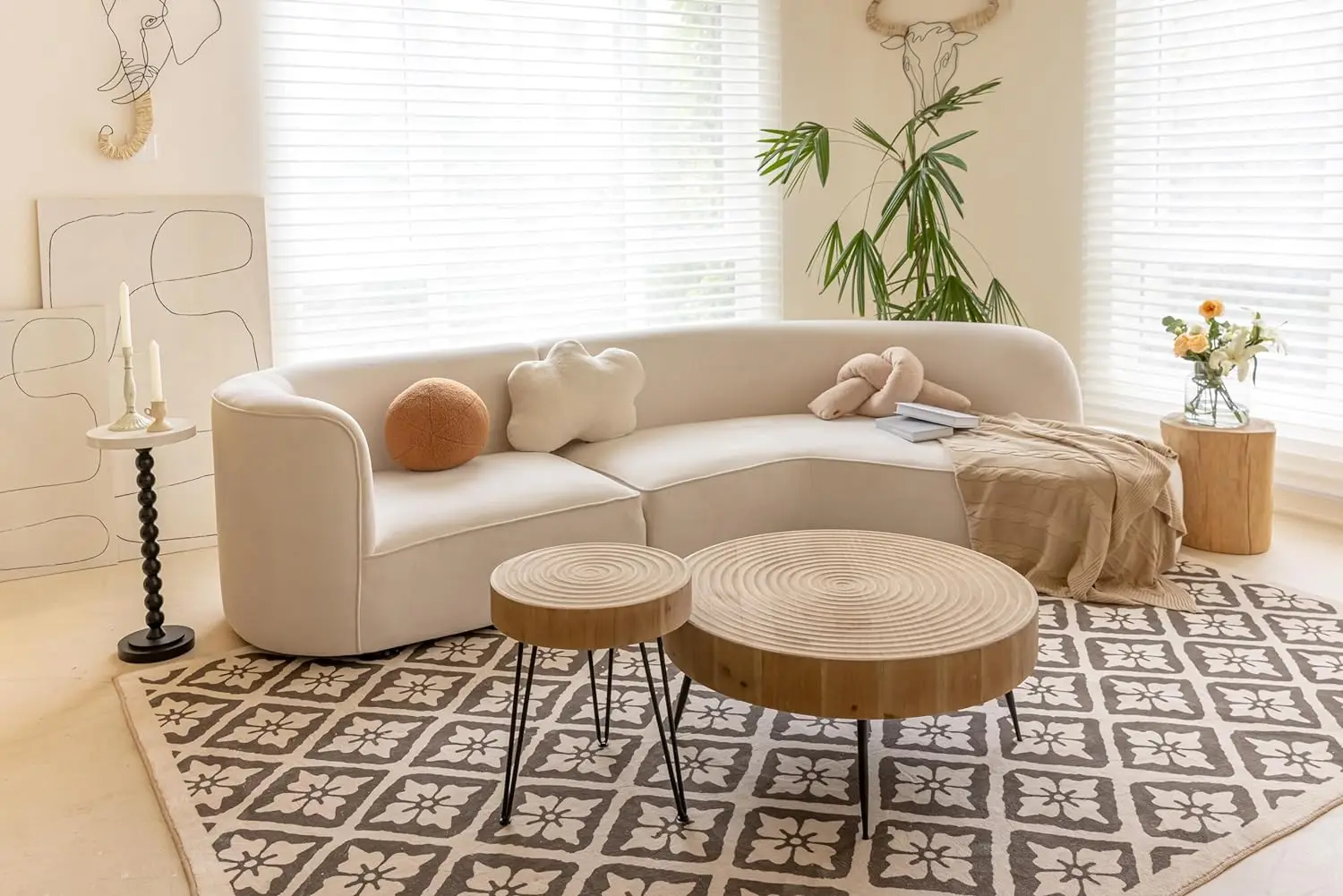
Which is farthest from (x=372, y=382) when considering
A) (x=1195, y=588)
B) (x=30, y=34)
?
(x=1195, y=588)

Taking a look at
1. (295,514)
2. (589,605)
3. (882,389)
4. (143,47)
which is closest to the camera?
(589,605)

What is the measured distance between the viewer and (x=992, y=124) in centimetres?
509

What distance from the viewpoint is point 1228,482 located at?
3.74 m

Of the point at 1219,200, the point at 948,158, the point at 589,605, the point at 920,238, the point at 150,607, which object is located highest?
the point at 948,158

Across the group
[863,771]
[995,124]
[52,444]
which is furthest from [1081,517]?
[52,444]

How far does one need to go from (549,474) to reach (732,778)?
4.16 feet

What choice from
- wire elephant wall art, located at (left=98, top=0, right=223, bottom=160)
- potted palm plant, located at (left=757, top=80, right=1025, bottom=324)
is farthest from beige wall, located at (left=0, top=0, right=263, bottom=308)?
potted palm plant, located at (left=757, top=80, right=1025, bottom=324)

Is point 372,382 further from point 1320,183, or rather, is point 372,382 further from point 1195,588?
point 1320,183

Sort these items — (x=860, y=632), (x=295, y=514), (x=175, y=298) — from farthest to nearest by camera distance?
1. (x=175, y=298)
2. (x=295, y=514)
3. (x=860, y=632)

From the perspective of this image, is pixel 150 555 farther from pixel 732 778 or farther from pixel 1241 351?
pixel 1241 351

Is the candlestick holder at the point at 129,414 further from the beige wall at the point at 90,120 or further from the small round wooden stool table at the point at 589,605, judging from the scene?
the small round wooden stool table at the point at 589,605

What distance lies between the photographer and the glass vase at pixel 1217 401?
3.77 m

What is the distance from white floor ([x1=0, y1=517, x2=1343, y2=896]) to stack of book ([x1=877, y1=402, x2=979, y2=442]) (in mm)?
871

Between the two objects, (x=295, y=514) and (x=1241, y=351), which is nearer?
(x=295, y=514)
